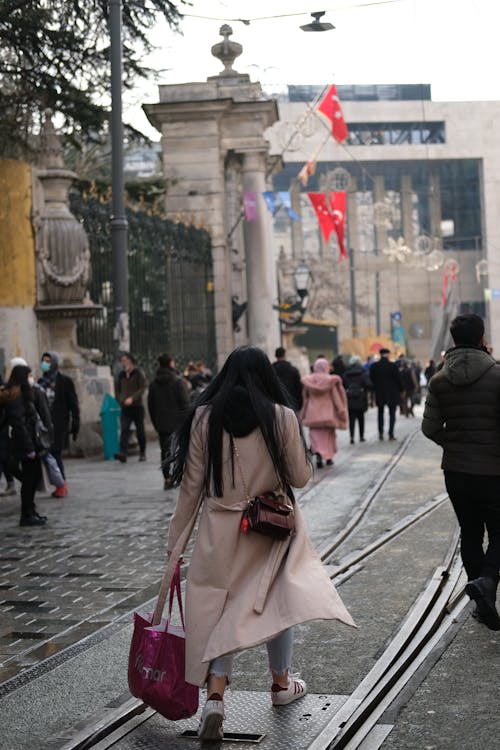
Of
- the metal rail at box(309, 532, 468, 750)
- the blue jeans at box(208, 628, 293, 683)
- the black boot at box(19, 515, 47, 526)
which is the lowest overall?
the black boot at box(19, 515, 47, 526)

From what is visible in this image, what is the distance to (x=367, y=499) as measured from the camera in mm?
13609

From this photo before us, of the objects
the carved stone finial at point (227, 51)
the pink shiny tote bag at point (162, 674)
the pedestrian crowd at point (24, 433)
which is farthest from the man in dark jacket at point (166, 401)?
the carved stone finial at point (227, 51)

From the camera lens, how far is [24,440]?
12078 millimetres

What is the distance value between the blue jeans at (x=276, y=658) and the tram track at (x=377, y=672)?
30cm

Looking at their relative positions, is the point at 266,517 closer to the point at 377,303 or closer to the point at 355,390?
the point at 355,390

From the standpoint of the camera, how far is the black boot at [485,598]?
6570 mm

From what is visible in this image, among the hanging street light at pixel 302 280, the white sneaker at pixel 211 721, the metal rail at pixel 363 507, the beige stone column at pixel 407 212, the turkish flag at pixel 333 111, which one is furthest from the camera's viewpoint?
the beige stone column at pixel 407 212

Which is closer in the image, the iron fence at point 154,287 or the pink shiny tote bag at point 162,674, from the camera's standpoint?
the pink shiny tote bag at point 162,674

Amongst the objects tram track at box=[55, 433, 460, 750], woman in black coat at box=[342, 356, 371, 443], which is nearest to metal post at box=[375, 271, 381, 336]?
A: woman in black coat at box=[342, 356, 371, 443]

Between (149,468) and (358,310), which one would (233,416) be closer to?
(149,468)

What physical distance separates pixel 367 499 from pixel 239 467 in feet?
28.4

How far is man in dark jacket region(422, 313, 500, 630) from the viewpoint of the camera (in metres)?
6.80

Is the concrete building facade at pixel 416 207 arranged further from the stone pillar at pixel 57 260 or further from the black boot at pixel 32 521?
the black boot at pixel 32 521

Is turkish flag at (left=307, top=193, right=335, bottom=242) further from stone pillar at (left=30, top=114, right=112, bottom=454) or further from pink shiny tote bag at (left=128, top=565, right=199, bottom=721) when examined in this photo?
pink shiny tote bag at (left=128, top=565, right=199, bottom=721)
